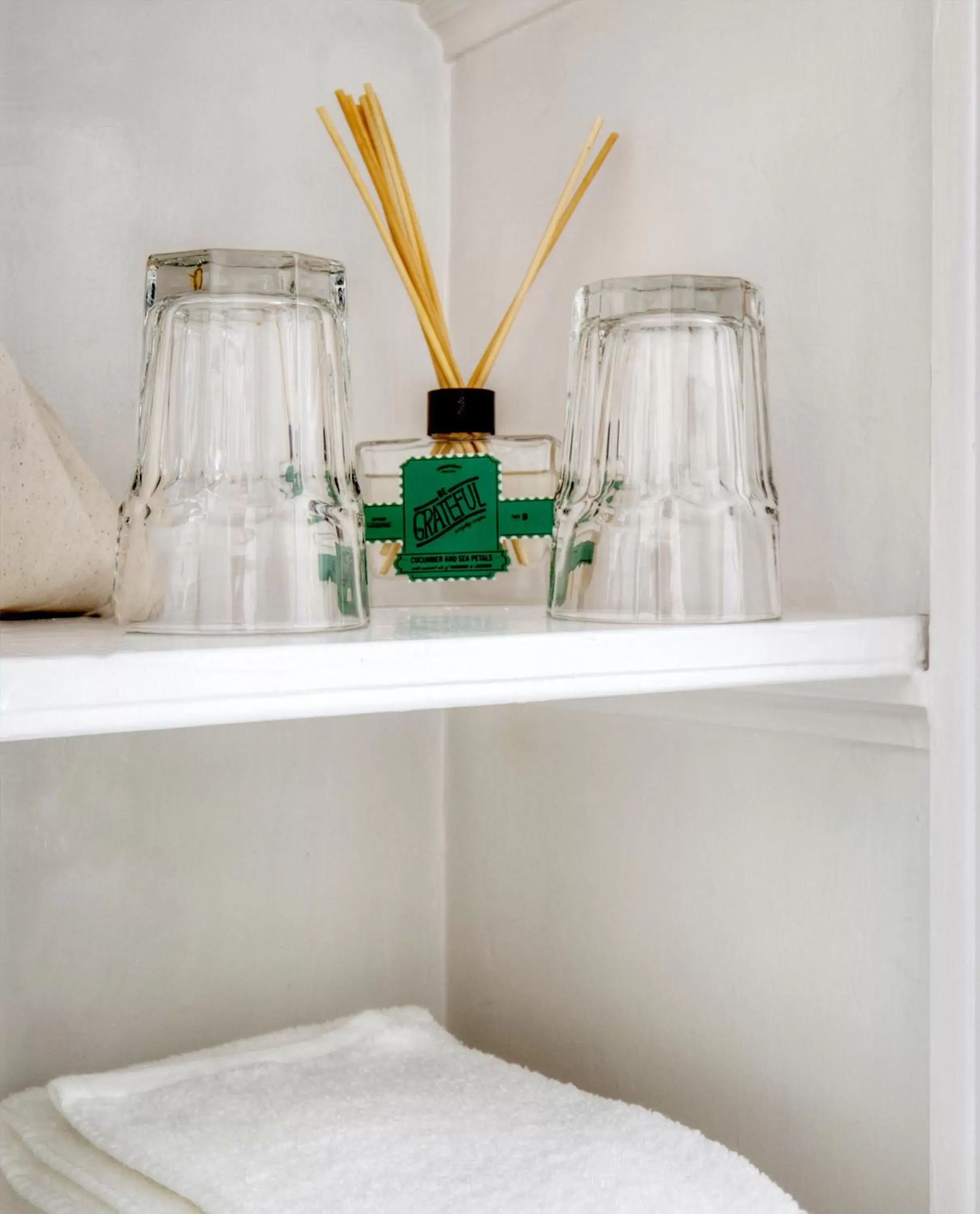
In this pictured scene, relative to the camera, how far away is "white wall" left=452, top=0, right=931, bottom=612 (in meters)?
0.64

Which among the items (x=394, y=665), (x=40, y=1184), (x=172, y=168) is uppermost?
(x=172, y=168)

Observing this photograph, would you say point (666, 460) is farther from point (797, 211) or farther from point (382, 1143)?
point (382, 1143)

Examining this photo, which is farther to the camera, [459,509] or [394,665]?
[459,509]

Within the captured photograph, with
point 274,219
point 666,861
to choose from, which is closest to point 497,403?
point 274,219

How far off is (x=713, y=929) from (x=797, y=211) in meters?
0.40

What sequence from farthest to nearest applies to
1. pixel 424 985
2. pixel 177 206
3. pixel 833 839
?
pixel 424 985 → pixel 177 206 → pixel 833 839

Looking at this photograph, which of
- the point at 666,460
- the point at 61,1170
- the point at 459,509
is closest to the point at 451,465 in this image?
the point at 459,509

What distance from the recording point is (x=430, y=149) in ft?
3.08

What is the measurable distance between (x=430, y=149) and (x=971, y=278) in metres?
0.47

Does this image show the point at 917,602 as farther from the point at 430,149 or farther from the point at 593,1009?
the point at 430,149

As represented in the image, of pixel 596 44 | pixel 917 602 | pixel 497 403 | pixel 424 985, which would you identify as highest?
pixel 596 44

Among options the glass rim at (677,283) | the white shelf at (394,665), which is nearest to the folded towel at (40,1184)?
the white shelf at (394,665)

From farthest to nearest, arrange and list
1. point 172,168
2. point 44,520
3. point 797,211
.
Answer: point 172,168
point 797,211
point 44,520

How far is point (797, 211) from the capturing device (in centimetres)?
69
